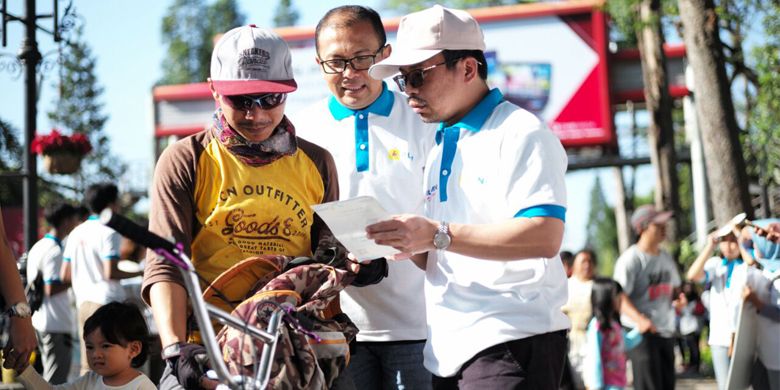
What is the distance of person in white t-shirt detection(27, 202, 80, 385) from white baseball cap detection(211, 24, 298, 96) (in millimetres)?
6133

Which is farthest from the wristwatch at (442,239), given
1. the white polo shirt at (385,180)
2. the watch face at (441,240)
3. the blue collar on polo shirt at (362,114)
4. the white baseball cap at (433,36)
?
the blue collar on polo shirt at (362,114)

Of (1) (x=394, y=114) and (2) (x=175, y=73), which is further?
(2) (x=175, y=73)

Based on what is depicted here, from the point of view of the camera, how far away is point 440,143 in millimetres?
3934

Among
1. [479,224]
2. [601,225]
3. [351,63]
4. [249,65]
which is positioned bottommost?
[601,225]

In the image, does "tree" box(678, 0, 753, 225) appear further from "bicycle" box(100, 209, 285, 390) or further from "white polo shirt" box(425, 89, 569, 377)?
"bicycle" box(100, 209, 285, 390)

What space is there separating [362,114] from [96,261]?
16.2 feet

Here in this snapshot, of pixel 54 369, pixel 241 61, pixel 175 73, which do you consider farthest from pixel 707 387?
pixel 175 73

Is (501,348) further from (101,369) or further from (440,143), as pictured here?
(101,369)

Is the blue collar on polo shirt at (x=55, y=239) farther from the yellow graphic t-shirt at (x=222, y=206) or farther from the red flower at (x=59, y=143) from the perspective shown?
the yellow graphic t-shirt at (x=222, y=206)

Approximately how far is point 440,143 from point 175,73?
73.7m

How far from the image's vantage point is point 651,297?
10594 millimetres

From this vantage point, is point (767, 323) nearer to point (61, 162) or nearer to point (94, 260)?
point (94, 260)

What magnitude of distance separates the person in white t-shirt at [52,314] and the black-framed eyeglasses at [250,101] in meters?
6.15

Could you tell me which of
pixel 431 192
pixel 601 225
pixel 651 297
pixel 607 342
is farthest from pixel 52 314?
pixel 601 225
